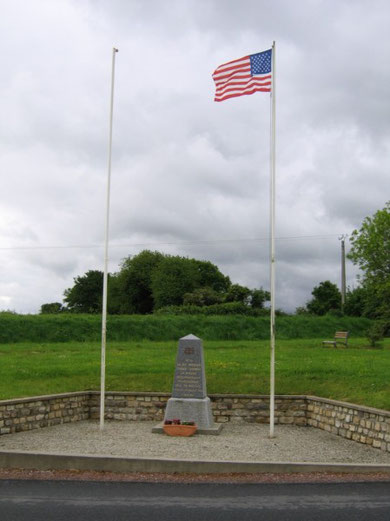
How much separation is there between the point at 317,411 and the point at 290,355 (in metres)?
8.90

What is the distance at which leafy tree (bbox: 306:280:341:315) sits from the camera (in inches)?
2274

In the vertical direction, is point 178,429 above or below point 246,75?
below

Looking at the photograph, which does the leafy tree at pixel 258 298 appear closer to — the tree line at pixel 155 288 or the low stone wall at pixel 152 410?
the tree line at pixel 155 288

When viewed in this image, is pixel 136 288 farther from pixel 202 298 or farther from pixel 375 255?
pixel 375 255

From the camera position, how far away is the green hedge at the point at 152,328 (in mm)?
34812

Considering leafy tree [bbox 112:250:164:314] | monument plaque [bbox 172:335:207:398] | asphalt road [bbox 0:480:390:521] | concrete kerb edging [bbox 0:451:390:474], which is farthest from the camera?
leafy tree [bbox 112:250:164:314]

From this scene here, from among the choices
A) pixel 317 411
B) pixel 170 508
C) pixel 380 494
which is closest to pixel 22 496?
pixel 170 508

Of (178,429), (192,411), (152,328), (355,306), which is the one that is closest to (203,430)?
(192,411)

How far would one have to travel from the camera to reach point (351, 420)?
40.9 feet

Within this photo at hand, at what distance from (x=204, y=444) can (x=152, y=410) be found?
340 cm

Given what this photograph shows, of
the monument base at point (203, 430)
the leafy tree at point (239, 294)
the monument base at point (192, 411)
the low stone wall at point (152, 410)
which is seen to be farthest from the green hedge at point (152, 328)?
the monument base at point (203, 430)

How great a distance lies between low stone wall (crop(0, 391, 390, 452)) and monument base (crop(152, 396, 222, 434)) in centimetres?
128

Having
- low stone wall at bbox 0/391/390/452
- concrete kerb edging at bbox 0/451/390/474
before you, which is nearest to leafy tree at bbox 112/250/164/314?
low stone wall at bbox 0/391/390/452

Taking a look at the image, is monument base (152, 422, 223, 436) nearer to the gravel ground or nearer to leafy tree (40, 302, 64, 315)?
the gravel ground
